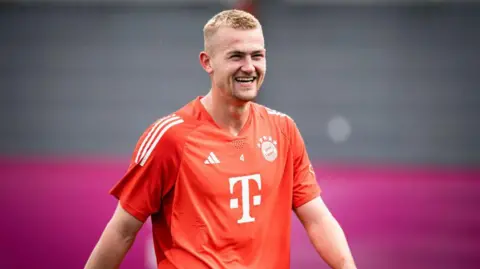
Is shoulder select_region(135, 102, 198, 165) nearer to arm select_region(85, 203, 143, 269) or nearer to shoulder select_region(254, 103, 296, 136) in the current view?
arm select_region(85, 203, 143, 269)

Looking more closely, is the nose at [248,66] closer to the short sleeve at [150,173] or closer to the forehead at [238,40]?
the forehead at [238,40]

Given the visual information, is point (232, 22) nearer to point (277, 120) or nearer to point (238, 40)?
point (238, 40)

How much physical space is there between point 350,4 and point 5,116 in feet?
11.3

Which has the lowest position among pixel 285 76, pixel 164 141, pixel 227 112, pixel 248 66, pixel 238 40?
pixel 164 141

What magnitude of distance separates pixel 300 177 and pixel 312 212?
0.16 metres

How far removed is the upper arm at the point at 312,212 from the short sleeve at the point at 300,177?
19mm

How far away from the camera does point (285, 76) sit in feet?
25.9

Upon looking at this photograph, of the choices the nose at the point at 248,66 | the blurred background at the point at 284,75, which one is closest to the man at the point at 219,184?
the nose at the point at 248,66

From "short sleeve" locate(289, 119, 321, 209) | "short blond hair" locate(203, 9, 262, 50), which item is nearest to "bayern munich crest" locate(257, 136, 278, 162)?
"short sleeve" locate(289, 119, 321, 209)

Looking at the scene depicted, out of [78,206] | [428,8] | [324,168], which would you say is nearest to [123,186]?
[78,206]

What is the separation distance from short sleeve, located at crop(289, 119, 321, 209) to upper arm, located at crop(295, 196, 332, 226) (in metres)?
0.02

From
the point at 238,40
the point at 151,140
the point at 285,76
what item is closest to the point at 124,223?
the point at 151,140

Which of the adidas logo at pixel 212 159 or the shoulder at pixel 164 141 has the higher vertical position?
the shoulder at pixel 164 141

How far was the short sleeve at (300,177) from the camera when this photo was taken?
11.5ft
